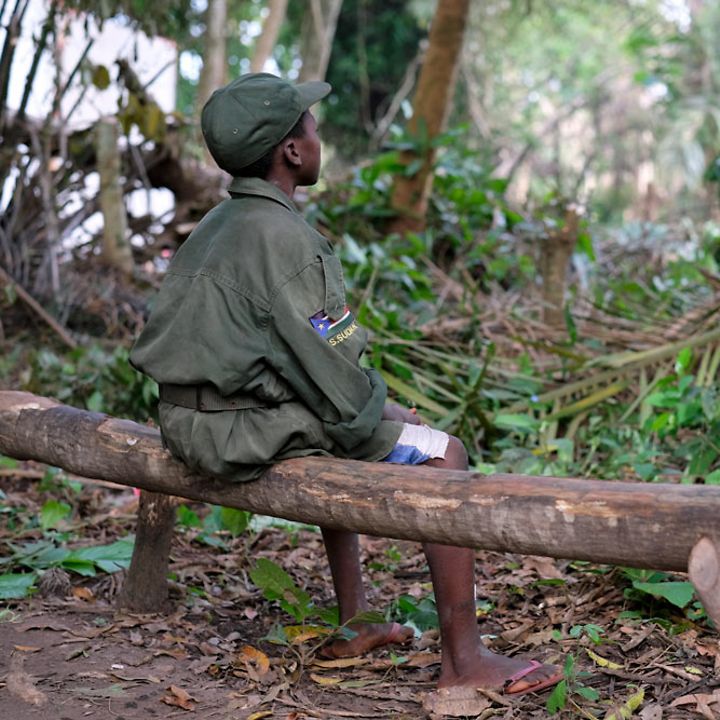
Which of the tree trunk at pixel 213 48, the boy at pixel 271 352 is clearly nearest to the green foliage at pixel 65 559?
the boy at pixel 271 352

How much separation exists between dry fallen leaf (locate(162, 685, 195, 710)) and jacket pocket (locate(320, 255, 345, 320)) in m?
1.03

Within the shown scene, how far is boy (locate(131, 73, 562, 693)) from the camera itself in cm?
246

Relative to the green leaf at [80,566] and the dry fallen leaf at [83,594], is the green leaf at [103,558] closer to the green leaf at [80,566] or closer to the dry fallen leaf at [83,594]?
the green leaf at [80,566]

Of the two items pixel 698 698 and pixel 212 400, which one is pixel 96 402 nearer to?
pixel 212 400

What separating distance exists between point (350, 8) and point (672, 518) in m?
14.9

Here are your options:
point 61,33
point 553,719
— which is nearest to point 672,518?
point 553,719

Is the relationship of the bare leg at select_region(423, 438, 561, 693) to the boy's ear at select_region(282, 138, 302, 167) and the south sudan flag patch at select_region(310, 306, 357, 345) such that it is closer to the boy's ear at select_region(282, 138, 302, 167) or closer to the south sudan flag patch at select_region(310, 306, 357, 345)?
the south sudan flag patch at select_region(310, 306, 357, 345)

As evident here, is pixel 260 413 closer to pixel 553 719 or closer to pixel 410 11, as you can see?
pixel 553 719

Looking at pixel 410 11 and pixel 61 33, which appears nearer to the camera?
pixel 61 33

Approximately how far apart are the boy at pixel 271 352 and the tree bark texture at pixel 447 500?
0.37 feet

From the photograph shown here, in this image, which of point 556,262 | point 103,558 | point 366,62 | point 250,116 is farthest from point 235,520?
point 366,62

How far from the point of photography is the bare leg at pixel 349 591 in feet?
9.56

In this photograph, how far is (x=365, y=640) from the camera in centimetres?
291

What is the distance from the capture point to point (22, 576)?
3.35m
